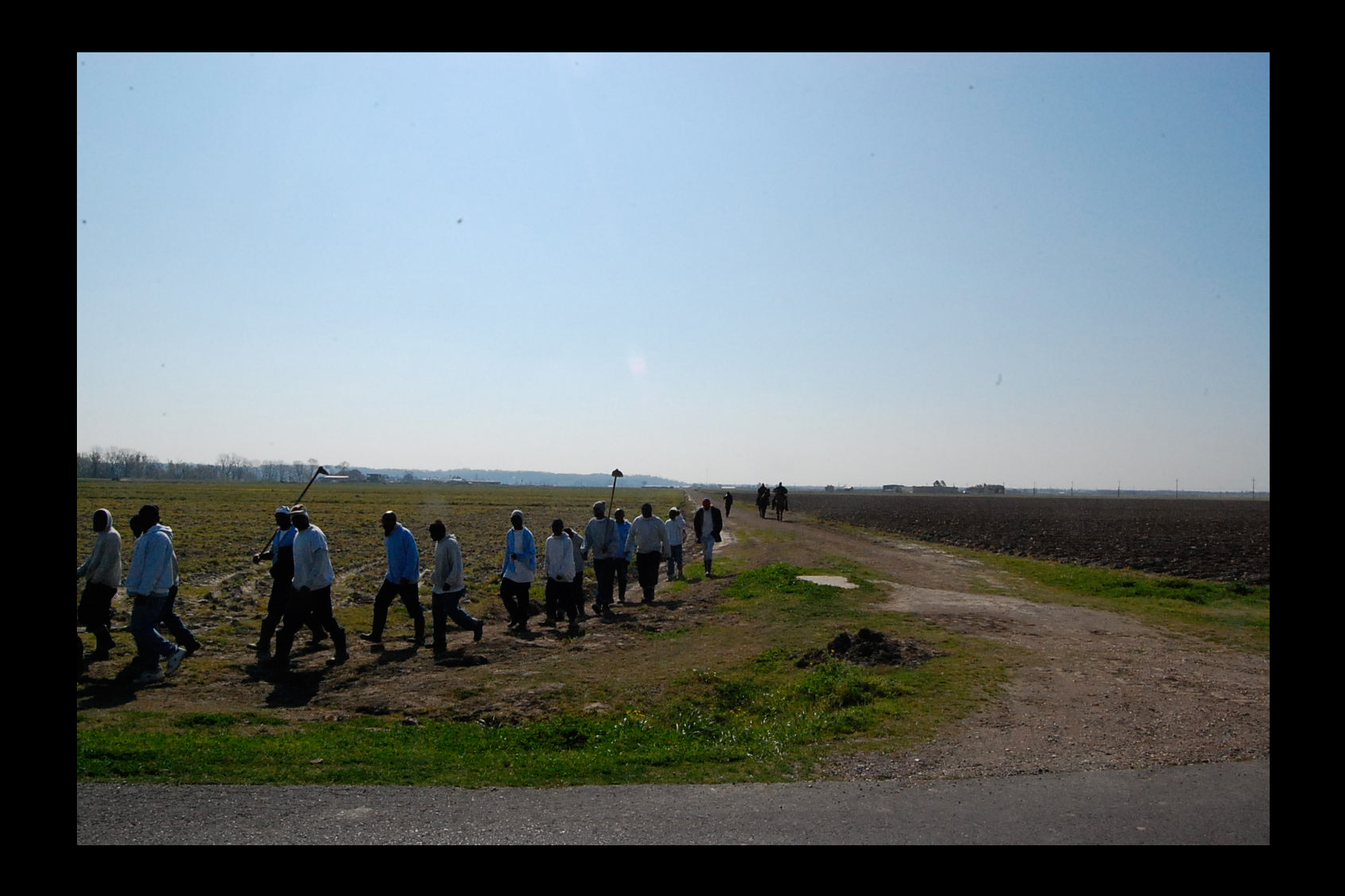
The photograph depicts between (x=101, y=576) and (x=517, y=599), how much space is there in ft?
17.5

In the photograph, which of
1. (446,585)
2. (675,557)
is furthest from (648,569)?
(446,585)

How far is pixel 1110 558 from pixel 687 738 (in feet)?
75.3

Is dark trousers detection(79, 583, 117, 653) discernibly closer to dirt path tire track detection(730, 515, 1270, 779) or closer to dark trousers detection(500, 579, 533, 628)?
dark trousers detection(500, 579, 533, 628)

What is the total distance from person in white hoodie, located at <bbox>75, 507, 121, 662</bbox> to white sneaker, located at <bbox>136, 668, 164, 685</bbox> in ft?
3.32

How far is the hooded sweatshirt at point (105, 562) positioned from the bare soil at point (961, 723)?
3.39ft

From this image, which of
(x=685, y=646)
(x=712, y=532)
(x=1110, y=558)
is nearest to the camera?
(x=685, y=646)

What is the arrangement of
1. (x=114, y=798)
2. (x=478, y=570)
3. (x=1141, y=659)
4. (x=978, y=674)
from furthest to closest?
(x=478, y=570)
(x=1141, y=659)
(x=978, y=674)
(x=114, y=798)

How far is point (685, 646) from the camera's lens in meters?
11.1

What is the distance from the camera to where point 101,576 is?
9.27 m

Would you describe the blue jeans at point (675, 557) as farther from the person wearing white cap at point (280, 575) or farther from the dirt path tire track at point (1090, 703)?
the person wearing white cap at point (280, 575)

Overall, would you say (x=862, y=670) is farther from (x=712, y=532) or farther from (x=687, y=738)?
(x=712, y=532)

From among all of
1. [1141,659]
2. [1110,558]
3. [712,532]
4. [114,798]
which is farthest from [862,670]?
[1110,558]

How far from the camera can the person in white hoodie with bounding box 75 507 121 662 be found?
363 inches
